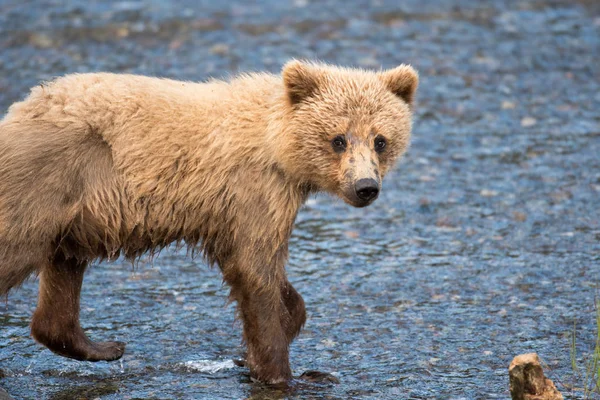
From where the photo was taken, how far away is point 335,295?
7.33 m

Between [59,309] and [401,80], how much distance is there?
245cm

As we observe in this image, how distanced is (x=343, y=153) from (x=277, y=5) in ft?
28.2

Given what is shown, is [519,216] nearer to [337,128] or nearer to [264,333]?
[337,128]

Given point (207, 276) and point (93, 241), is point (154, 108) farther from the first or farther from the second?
point (207, 276)

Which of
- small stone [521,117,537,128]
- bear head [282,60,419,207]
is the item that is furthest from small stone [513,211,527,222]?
bear head [282,60,419,207]

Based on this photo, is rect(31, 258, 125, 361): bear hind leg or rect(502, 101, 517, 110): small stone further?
rect(502, 101, 517, 110): small stone

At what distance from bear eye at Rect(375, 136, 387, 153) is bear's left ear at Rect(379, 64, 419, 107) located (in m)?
0.37

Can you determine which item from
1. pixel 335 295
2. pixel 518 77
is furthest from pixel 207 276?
pixel 518 77

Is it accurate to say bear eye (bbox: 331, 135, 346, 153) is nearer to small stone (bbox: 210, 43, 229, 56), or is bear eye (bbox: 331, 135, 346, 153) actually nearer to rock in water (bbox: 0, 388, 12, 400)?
rock in water (bbox: 0, 388, 12, 400)

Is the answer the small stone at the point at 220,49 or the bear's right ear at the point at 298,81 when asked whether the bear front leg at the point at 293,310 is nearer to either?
the bear's right ear at the point at 298,81

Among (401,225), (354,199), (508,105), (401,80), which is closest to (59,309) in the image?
(354,199)

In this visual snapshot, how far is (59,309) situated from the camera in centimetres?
608

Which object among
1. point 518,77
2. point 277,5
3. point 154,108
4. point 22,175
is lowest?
point 22,175

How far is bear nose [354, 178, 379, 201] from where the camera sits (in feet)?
18.2
